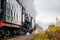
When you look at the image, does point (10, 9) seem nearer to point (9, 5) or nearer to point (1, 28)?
point (9, 5)

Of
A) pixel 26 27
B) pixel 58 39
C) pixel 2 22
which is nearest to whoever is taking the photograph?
pixel 58 39

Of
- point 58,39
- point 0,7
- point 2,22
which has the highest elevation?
point 0,7

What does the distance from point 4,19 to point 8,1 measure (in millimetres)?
2137

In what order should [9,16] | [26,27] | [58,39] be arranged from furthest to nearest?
1. [26,27]
2. [9,16]
3. [58,39]

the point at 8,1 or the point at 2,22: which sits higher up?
the point at 8,1

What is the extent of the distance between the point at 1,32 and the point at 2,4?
9.13 ft

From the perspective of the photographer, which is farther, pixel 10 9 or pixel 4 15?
pixel 10 9

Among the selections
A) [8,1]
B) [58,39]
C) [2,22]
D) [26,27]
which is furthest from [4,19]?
[26,27]

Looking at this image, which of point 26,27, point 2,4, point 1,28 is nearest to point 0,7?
point 2,4

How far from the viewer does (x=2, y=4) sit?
24.3 m

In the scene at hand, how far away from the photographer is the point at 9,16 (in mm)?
25000

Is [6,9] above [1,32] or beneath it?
above

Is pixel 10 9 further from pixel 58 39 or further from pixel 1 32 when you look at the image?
pixel 58 39

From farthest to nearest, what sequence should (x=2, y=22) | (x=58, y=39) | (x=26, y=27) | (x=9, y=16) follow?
(x=26, y=27) → (x=9, y=16) → (x=2, y=22) → (x=58, y=39)
